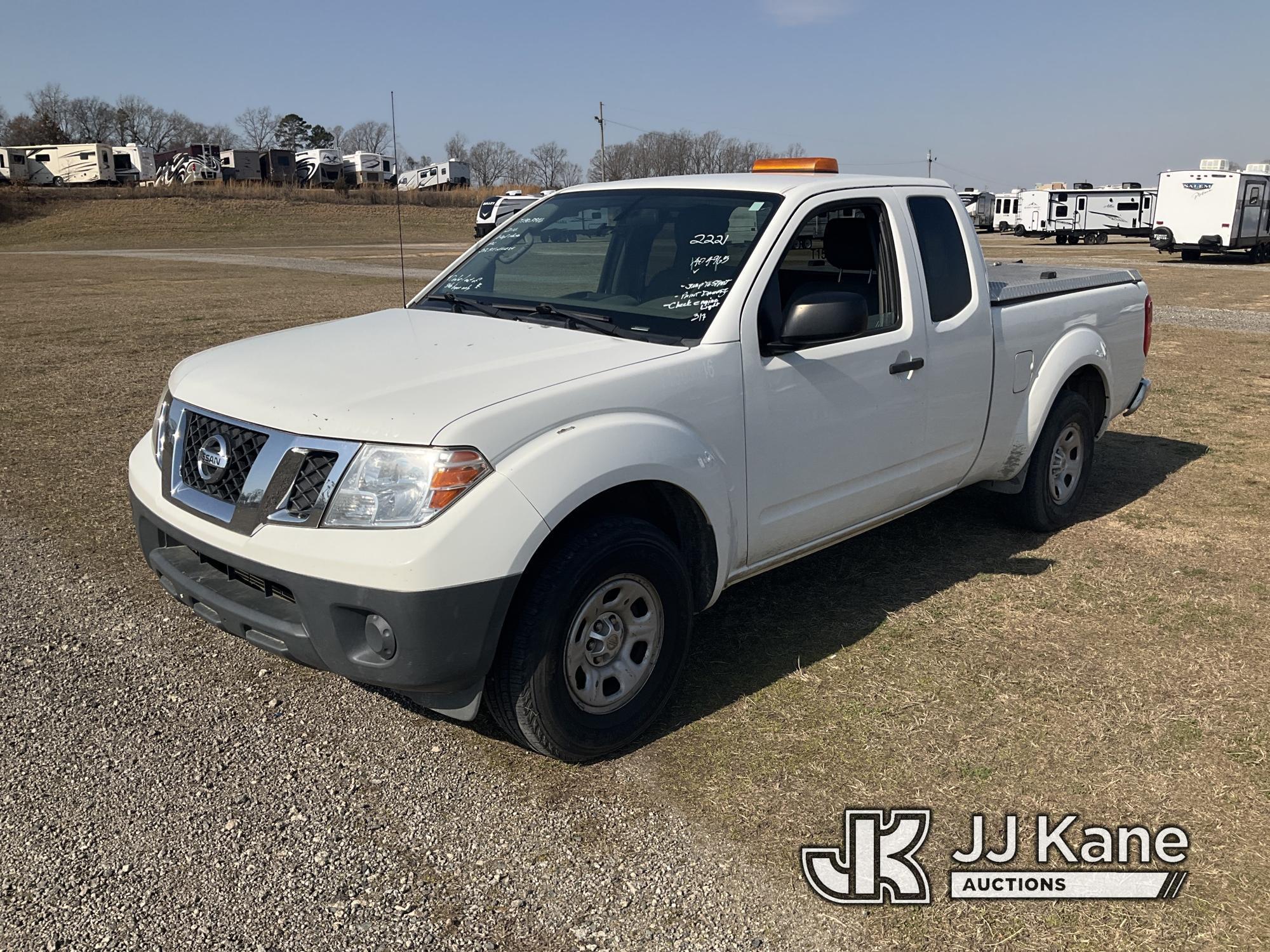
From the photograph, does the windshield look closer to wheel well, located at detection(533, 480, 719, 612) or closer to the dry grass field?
wheel well, located at detection(533, 480, 719, 612)

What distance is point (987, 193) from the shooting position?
198ft

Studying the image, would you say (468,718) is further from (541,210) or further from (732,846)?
(541,210)

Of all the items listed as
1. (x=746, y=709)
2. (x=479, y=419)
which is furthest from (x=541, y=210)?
(x=746, y=709)

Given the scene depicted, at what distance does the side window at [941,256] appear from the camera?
465 centimetres

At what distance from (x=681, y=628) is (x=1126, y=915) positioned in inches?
61.4

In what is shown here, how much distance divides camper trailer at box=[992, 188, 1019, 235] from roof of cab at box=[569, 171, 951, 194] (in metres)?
55.7

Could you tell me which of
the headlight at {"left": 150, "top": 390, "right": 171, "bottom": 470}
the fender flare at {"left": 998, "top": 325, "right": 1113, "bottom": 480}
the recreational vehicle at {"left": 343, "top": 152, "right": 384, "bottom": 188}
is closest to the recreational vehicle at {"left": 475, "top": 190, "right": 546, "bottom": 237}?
the fender flare at {"left": 998, "top": 325, "right": 1113, "bottom": 480}

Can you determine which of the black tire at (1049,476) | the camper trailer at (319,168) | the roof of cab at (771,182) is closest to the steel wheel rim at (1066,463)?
the black tire at (1049,476)

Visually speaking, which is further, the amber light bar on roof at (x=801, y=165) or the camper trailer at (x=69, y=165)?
the camper trailer at (x=69, y=165)

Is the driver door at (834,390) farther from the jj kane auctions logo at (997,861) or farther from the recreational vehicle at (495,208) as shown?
the recreational vehicle at (495,208)

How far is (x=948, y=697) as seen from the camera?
3.90 meters

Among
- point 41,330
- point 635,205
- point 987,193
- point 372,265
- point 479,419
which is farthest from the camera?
point 987,193

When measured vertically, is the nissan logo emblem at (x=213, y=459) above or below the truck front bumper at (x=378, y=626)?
above

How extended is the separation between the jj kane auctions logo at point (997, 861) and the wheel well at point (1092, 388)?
10.5 ft
